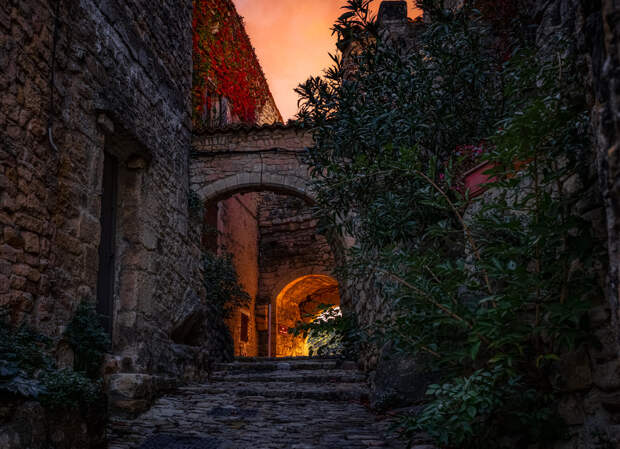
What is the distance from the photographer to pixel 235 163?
8.50 metres

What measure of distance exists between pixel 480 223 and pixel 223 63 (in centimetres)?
974

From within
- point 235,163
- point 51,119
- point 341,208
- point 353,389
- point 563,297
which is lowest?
point 353,389

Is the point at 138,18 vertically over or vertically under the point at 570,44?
over

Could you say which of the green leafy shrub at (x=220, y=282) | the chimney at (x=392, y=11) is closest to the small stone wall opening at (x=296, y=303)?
the green leafy shrub at (x=220, y=282)

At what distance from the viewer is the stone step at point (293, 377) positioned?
6109 millimetres

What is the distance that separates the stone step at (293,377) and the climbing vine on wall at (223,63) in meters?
4.55

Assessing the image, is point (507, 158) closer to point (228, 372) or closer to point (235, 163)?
point (228, 372)

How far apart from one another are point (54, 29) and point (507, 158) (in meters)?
3.31

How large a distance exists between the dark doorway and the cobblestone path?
1.04m

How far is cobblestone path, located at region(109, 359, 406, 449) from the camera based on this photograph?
130 inches

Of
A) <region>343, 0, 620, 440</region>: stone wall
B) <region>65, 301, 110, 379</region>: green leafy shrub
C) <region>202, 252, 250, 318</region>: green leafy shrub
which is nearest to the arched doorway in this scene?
<region>202, 252, 250, 318</region>: green leafy shrub

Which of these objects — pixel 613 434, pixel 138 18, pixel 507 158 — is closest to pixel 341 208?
pixel 507 158

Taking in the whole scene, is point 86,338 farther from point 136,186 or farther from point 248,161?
point 248,161

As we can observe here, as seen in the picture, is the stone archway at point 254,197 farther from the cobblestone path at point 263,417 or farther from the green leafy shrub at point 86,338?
the green leafy shrub at point 86,338
